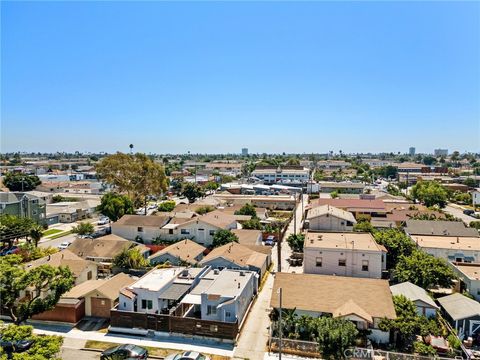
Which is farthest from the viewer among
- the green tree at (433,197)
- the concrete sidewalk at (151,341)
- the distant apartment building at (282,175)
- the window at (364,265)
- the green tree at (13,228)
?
the distant apartment building at (282,175)

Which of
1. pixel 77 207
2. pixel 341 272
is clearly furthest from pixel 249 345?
pixel 77 207

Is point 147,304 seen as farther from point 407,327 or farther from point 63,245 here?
point 63,245

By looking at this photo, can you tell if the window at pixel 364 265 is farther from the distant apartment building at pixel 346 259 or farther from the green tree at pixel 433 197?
the green tree at pixel 433 197

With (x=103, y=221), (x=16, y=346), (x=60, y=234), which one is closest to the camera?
(x=16, y=346)

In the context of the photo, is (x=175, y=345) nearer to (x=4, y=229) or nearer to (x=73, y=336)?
(x=73, y=336)

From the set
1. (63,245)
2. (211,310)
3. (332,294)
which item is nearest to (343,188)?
(63,245)

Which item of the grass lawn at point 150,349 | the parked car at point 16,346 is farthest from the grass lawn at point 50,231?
the grass lawn at point 150,349
